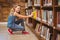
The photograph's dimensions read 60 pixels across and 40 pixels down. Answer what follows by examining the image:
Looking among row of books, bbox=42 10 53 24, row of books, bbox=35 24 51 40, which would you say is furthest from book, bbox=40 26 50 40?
row of books, bbox=42 10 53 24

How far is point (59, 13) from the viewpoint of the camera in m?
2.87

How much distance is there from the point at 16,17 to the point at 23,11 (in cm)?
316

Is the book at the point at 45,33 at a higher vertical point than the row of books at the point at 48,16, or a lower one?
lower

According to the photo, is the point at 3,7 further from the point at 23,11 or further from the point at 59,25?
the point at 59,25

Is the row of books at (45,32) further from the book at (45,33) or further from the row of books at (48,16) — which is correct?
the row of books at (48,16)

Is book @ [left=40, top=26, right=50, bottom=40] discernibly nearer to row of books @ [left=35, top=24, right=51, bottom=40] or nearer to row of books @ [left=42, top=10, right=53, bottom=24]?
row of books @ [left=35, top=24, right=51, bottom=40]

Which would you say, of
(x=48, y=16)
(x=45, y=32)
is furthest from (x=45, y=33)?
(x=48, y=16)

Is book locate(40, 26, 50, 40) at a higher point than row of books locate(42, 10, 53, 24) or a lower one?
lower

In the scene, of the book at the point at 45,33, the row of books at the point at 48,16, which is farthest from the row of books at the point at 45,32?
the row of books at the point at 48,16

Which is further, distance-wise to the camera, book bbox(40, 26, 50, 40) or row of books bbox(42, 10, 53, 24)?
book bbox(40, 26, 50, 40)

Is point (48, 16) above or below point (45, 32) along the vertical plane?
above

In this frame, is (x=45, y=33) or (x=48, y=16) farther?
(x=45, y=33)

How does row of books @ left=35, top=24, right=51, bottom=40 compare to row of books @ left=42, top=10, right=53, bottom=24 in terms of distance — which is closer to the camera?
row of books @ left=42, top=10, right=53, bottom=24

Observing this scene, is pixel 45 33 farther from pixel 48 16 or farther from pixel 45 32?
pixel 48 16
